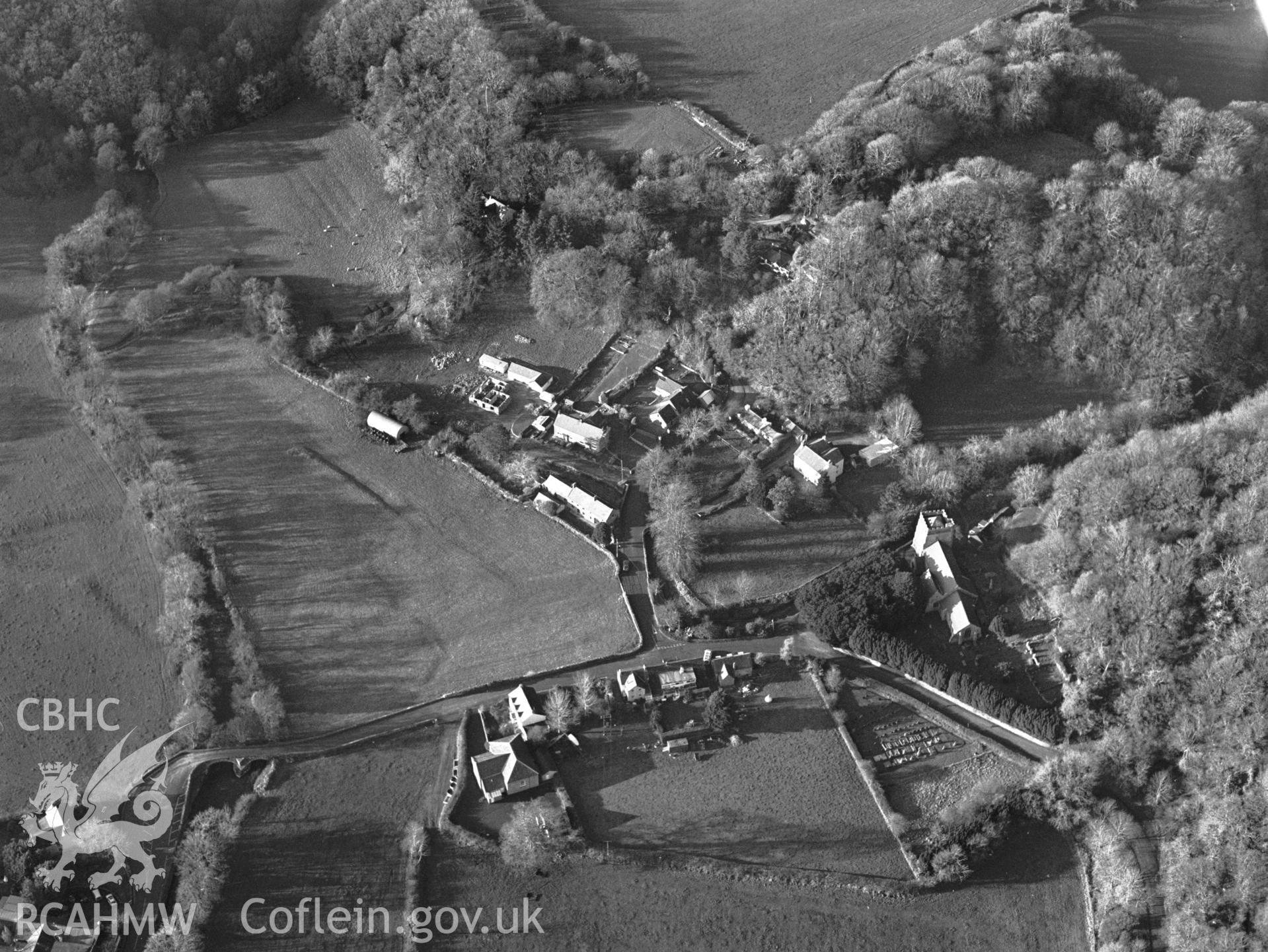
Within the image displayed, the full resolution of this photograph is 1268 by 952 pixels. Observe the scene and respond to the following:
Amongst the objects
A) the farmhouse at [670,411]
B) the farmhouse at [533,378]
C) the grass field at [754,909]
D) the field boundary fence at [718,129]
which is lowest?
the grass field at [754,909]

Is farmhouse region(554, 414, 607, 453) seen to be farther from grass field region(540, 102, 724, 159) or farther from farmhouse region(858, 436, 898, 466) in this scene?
grass field region(540, 102, 724, 159)

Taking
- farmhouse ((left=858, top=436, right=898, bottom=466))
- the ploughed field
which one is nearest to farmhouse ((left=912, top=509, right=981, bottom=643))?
farmhouse ((left=858, top=436, right=898, bottom=466))

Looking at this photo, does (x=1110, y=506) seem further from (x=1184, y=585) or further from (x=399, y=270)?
(x=399, y=270)

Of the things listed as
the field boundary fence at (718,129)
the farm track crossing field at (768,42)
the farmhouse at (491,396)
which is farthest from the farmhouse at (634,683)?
the farm track crossing field at (768,42)

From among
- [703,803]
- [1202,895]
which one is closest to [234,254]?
[703,803]

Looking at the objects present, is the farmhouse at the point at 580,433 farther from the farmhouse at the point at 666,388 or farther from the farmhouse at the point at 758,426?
the farmhouse at the point at 758,426

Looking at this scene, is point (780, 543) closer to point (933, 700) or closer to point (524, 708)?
point (933, 700)

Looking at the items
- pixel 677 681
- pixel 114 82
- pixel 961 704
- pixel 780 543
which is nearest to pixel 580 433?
pixel 780 543

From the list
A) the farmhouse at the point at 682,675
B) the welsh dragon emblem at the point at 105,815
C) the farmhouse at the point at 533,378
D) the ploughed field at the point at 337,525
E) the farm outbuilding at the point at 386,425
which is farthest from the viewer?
the farmhouse at the point at 533,378
